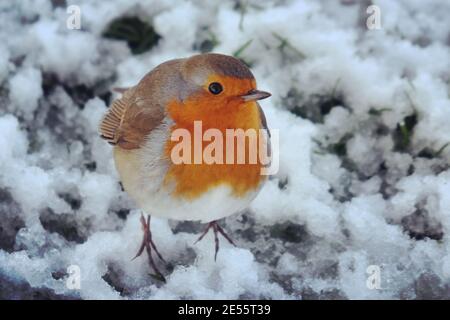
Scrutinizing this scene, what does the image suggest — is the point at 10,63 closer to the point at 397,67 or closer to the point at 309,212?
the point at 309,212

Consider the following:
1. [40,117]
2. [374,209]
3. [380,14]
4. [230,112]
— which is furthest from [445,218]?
[40,117]

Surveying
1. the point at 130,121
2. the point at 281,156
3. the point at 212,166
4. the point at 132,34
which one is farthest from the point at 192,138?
the point at 132,34

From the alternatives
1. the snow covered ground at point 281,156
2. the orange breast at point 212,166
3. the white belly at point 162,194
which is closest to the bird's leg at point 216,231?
the snow covered ground at point 281,156

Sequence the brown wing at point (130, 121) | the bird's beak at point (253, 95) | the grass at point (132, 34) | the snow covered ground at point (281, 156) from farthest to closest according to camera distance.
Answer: the grass at point (132, 34)
the snow covered ground at point (281, 156)
the brown wing at point (130, 121)
the bird's beak at point (253, 95)

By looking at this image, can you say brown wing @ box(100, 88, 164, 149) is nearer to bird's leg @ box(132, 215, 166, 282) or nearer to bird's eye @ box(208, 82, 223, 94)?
bird's eye @ box(208, 82, 223, 94)

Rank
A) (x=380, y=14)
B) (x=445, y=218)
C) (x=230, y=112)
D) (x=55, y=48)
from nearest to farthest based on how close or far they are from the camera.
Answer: (x=230, y=112) → (x=445, y=218) → (x=55, y=48) → (x=380, y=14)

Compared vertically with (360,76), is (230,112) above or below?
Result: below

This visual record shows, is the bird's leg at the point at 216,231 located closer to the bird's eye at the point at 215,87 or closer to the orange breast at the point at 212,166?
the orange breast at the point at 212,166
